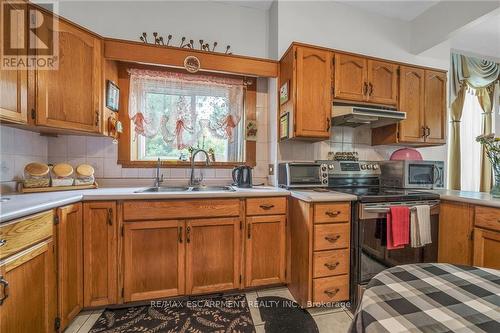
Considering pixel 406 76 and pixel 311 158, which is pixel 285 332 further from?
pixel 406 76

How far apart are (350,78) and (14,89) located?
264 centimetres

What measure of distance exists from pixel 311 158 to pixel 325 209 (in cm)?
84

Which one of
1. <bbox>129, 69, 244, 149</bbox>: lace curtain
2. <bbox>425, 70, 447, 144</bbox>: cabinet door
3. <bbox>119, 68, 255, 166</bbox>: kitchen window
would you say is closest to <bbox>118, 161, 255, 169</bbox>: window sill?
<bbox>119, 68, 255, 166</bbox>: kitchen window

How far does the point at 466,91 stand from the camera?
127 inches

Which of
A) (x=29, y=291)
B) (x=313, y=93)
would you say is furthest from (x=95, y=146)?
(x=313, y=93)

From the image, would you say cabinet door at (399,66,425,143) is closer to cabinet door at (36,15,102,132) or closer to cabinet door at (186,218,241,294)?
cabinet door at (186,218,241,294)

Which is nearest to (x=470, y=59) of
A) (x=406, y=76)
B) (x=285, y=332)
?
(x=406, y=76)

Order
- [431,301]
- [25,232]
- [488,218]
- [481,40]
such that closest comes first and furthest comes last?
1. [431,301]
2. [25,232]
3. [488,218]
4. [481,40]

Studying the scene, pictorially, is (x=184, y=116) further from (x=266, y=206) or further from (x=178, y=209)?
(x=266, y=206)

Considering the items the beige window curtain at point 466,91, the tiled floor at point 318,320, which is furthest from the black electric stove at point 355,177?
the beige window curtain at point 466,91

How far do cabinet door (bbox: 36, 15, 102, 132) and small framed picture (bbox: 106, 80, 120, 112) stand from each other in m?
0.11

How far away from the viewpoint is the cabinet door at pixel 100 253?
1552 millimetres

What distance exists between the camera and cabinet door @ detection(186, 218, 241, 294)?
1.71m

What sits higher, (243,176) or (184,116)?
(184,116)
